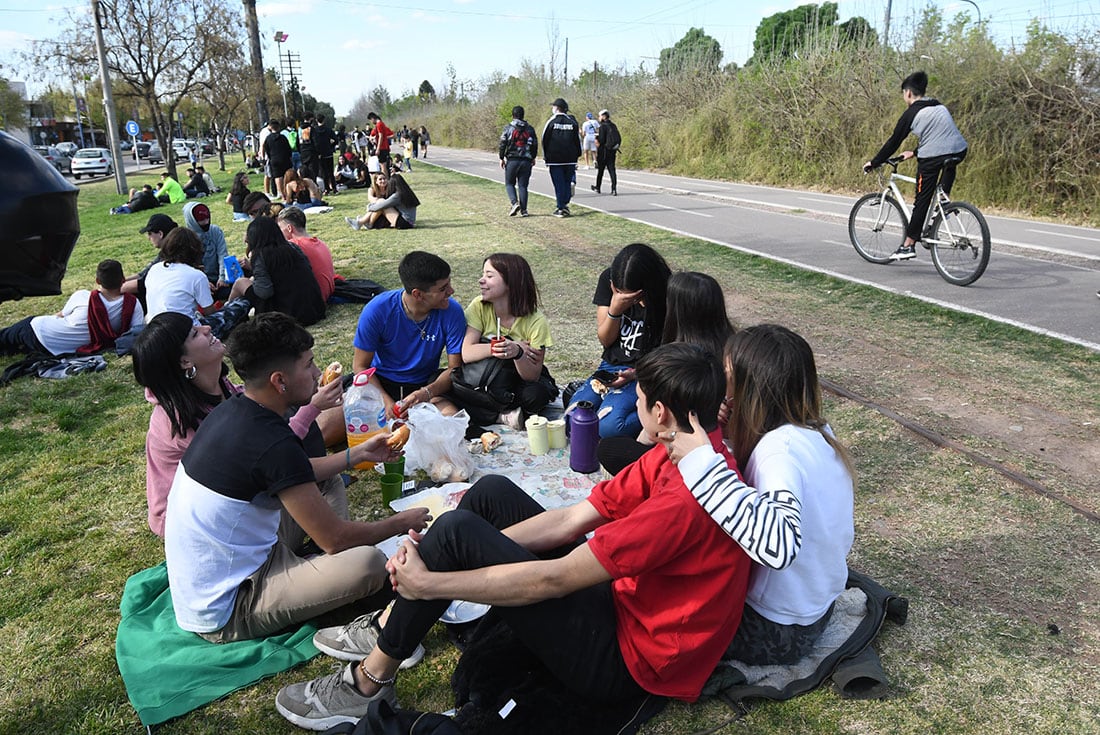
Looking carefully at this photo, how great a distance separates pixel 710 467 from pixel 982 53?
57.3ft

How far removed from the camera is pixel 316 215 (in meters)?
14.9

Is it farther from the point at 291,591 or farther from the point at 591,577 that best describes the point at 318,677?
the point at 591,577

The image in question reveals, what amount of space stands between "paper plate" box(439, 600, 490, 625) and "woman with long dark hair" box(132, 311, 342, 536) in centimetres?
133

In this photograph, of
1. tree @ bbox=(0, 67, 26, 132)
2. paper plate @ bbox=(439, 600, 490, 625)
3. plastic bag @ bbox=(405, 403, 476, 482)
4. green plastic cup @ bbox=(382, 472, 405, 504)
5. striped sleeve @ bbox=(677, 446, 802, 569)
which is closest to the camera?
striped sleeve @ bbox=(677, 446, 802, 569)

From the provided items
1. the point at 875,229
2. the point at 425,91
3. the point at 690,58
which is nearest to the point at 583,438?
the point at 875,229

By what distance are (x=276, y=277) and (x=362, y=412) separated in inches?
126

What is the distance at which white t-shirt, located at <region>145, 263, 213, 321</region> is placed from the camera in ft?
20.0

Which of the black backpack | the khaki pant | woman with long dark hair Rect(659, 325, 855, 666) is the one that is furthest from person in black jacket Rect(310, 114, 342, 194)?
woman with long dark hair Rect(659, 325, 855, 666)

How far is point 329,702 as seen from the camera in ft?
7.97

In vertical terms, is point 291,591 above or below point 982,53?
below

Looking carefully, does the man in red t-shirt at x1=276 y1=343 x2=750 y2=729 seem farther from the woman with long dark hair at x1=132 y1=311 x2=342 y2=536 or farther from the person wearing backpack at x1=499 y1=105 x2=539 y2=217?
the person wearing backpack at x1=499 y1=105 x2=539 y2=217

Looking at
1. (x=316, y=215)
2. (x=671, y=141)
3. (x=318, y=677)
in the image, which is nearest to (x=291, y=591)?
(x=318, y=677)

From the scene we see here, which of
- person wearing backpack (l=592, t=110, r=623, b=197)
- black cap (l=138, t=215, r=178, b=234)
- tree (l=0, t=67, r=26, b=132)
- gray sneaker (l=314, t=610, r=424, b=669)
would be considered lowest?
gray sneaker (l=314, t=610, r=424, b=669)

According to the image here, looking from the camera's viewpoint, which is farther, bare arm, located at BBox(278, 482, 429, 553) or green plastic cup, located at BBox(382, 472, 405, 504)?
green plastic cup, located at BBox(382, 472, 405, 504)
